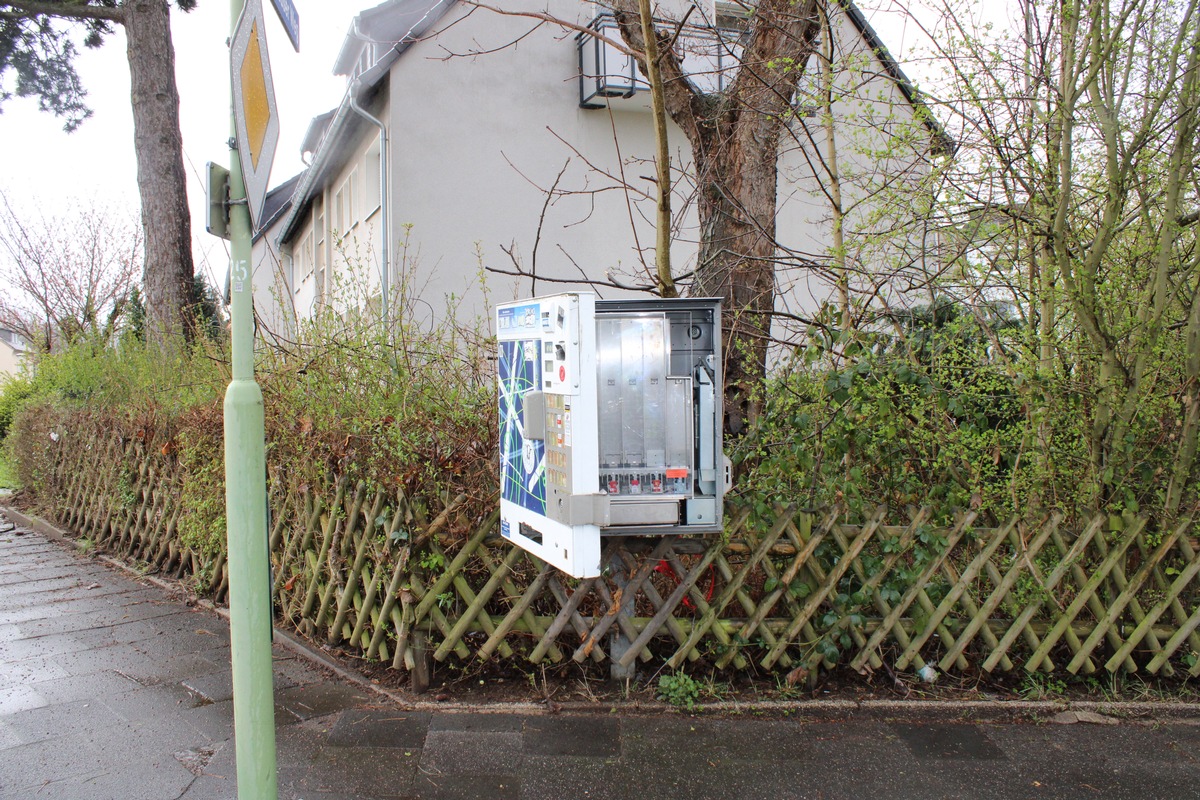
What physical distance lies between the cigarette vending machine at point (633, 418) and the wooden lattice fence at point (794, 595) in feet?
1.14

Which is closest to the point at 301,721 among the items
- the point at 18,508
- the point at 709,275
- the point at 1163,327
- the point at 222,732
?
the point at 222,732

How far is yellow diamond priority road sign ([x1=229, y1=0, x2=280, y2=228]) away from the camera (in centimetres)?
282

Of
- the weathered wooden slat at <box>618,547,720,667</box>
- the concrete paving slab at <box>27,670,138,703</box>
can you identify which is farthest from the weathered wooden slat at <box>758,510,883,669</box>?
the concrete paving slab at <box>27,670,138,703</box>

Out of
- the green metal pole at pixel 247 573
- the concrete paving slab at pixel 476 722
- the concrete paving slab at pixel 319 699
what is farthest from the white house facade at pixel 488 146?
the green metal pole at pixel 247 573

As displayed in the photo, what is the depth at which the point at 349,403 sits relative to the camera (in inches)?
201

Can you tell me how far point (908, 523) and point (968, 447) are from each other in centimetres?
58

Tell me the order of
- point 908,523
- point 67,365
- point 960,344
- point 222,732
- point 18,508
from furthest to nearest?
point 18,508
point 67,365
point 960,344
point 908,523
point 222,732

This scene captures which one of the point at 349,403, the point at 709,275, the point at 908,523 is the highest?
the point at 709,275

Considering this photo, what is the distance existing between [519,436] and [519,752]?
4.64 ft

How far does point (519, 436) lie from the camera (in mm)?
4082

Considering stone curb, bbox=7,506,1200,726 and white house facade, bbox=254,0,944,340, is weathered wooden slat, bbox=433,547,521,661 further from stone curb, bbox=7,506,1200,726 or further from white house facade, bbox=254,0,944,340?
white house facade, bbox=254,0,944,340

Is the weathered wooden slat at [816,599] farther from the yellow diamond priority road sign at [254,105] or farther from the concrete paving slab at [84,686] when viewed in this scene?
the concrete paving slab at [84,686]

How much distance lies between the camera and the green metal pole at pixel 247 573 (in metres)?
2.84

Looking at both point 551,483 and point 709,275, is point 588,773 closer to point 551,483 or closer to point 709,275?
point 551,483
